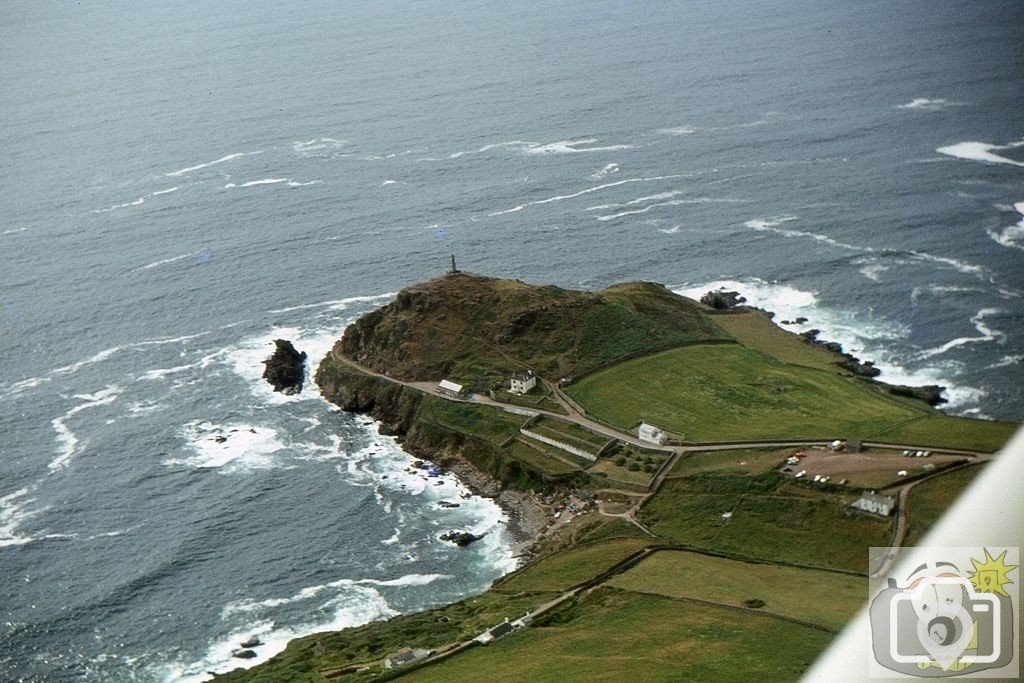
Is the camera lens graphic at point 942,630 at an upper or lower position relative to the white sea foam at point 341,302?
upper

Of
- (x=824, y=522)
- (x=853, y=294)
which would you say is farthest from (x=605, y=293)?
(x=824, y=522)

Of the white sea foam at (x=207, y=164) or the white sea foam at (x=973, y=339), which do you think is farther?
the white sea foam at (x=207, y=164)

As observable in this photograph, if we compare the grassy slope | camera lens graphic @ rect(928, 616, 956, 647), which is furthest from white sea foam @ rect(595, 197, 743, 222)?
camera lens graphic @ rect(928, 616, 956, 647)

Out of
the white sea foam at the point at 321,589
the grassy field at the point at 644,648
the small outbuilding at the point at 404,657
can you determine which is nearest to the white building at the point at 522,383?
the white sea foam at the point at 321,589

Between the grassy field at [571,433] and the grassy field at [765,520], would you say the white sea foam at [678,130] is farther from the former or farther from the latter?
the grassy field at [765,520]

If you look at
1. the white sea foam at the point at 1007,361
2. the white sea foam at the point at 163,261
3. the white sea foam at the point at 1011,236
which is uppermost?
the white sea foam at the point at 163,261

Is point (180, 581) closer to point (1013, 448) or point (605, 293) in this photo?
point (605, 293)

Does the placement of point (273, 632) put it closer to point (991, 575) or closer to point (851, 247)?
point (991, 575)

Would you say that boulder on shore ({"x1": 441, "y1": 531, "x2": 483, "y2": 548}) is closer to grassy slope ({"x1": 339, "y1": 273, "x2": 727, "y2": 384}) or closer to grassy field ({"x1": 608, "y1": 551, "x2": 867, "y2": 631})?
grassy field ({"x1": 608, "y1": 551, "x2": 867, "y2": 631})
